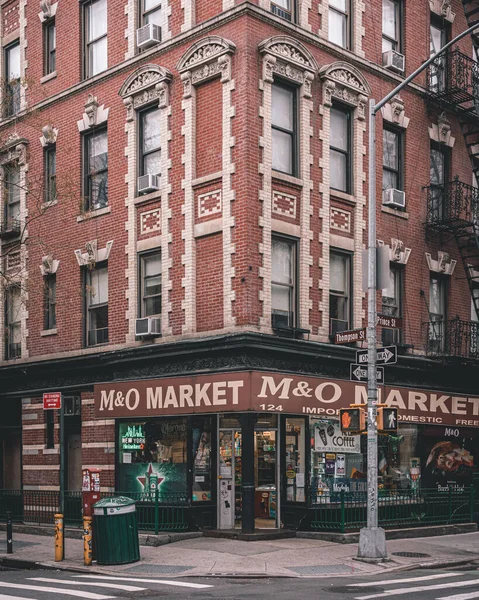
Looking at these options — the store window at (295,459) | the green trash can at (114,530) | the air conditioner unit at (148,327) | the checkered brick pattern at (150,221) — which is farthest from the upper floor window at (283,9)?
the green trash can at (114,530)

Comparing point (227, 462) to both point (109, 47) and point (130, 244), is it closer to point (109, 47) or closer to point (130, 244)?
point (130, 244)

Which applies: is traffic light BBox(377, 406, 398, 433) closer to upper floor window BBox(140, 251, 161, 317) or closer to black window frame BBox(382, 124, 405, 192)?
upper floor window BBox(140, 251, 161, 317)

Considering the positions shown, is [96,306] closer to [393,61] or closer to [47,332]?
[47,332]

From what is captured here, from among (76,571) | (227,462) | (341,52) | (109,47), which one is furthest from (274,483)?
(109,47)

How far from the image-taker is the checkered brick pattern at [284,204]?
2142cm

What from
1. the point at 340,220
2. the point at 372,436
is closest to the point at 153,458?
the point at 372,436

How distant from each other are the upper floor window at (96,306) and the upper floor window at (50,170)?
292cm

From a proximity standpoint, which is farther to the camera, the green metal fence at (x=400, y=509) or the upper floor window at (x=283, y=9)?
the upper floor window at (x=283, y=9)

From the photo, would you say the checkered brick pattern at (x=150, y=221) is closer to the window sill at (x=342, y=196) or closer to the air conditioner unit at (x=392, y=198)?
the window sill at (x=342, y=196)

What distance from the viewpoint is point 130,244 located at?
23.6 metres

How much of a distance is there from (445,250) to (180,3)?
10074 mm

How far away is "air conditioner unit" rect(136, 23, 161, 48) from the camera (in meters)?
23.1

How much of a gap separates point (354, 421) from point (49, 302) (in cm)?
1175

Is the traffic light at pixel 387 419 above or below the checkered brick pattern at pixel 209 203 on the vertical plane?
below
